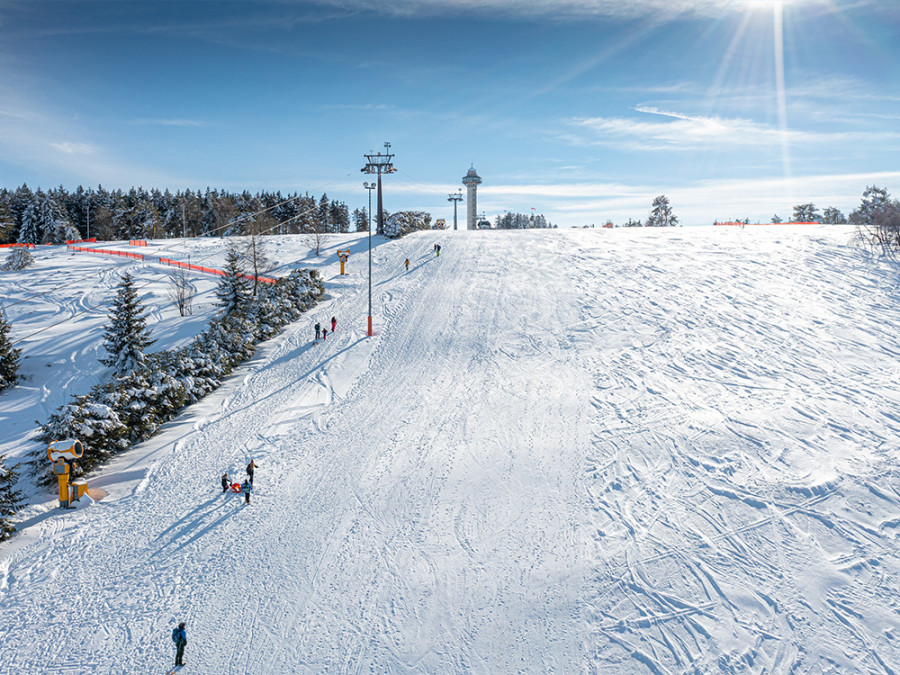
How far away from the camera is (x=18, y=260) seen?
45812mm

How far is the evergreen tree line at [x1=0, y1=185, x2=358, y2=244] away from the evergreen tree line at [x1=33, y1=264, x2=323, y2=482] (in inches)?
1583

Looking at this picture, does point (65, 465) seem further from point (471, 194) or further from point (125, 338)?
point (471, 194)

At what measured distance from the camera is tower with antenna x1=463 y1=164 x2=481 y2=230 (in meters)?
75.8

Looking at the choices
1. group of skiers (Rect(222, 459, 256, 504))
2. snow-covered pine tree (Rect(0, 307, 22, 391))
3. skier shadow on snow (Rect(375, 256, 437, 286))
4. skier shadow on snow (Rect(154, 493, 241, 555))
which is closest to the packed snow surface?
skier shadow on snow (Rect(154, 493, 241, 555))

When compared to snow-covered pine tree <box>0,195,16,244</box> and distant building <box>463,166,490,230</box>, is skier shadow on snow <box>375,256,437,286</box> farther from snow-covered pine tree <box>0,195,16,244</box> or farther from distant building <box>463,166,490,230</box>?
snow-covered pine tree <box>0,195,16,244</box>

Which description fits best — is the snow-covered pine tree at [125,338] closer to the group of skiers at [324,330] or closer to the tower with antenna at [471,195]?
the group of skiers at [324,330]

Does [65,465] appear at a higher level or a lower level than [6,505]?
higher

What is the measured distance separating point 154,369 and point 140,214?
77.9m

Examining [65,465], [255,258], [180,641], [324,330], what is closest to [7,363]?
[65,465]

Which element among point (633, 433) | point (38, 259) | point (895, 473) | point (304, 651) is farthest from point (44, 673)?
point (38, 259)

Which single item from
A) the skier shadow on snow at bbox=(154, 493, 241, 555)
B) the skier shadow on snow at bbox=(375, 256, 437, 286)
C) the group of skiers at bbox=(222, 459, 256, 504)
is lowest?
the skier shadow on snow at bbox=(154, 493, 241, 555)

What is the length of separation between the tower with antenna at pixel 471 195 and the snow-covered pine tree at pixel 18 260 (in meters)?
56.4

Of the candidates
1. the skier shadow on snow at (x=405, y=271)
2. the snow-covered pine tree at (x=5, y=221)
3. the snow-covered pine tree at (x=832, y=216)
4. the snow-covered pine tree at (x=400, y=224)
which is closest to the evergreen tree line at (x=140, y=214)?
the snow-covered pine tree at (x=5, y=221)

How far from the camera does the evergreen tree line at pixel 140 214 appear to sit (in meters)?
70.1
